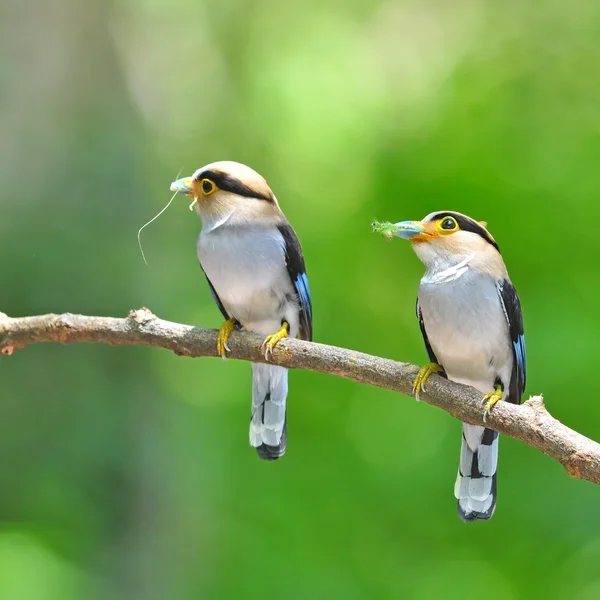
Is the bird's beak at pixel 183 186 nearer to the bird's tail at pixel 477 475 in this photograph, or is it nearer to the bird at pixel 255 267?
the bird at pixel 255 267

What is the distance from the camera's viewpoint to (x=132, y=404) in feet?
16.2

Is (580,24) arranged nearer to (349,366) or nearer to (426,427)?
(426,427)

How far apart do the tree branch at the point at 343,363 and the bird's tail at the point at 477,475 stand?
302mm

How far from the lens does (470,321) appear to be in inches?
85.4

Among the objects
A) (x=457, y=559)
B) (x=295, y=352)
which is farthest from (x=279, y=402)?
(x=457, y=559)

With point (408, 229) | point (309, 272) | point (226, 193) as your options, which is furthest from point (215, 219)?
point (309, 272)

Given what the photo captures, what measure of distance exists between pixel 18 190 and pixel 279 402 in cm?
308

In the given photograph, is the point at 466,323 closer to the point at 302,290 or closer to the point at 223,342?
the point at 302,290

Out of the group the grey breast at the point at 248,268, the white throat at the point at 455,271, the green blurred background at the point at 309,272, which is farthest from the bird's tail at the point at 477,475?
the green blurred background at the point at 309,272

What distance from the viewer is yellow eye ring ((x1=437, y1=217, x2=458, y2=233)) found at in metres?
2.10

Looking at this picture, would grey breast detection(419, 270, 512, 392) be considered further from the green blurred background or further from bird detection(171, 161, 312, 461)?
the green blurred background

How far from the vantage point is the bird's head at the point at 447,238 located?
2.10m

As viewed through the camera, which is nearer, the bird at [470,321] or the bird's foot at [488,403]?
the bird's foot at [488,403]

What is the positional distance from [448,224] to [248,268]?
64cm
